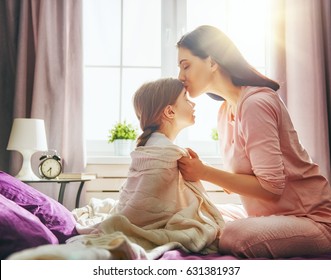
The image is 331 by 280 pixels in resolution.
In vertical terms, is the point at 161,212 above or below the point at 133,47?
below

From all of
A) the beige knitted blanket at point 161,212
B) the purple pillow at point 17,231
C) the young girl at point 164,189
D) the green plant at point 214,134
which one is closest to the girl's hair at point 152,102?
the young girl at point 164,189

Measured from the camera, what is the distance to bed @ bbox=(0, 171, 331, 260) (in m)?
0.72

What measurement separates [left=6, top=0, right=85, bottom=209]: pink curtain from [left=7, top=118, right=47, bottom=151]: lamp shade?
0.87 feet

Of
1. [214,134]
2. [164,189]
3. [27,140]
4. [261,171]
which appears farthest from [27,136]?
[261,171]

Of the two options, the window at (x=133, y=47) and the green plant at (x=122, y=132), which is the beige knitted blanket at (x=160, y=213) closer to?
the green plant at (x=122, y=132)

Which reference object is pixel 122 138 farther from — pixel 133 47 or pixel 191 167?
pixel 191 167

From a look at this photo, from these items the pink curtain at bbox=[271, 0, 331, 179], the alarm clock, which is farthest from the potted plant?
the pink curtain at bbox=[271, 0, 331, 179]

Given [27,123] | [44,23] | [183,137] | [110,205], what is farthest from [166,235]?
[44,23]

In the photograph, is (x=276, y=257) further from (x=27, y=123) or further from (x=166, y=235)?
(x=27, y=123)

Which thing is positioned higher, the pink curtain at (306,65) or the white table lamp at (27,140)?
the pink curtain at (306,65)

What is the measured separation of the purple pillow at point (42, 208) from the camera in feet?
4.16

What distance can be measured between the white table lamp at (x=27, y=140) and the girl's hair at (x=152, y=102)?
3.71 feet

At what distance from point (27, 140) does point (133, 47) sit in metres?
1.14

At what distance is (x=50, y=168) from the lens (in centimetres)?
238
